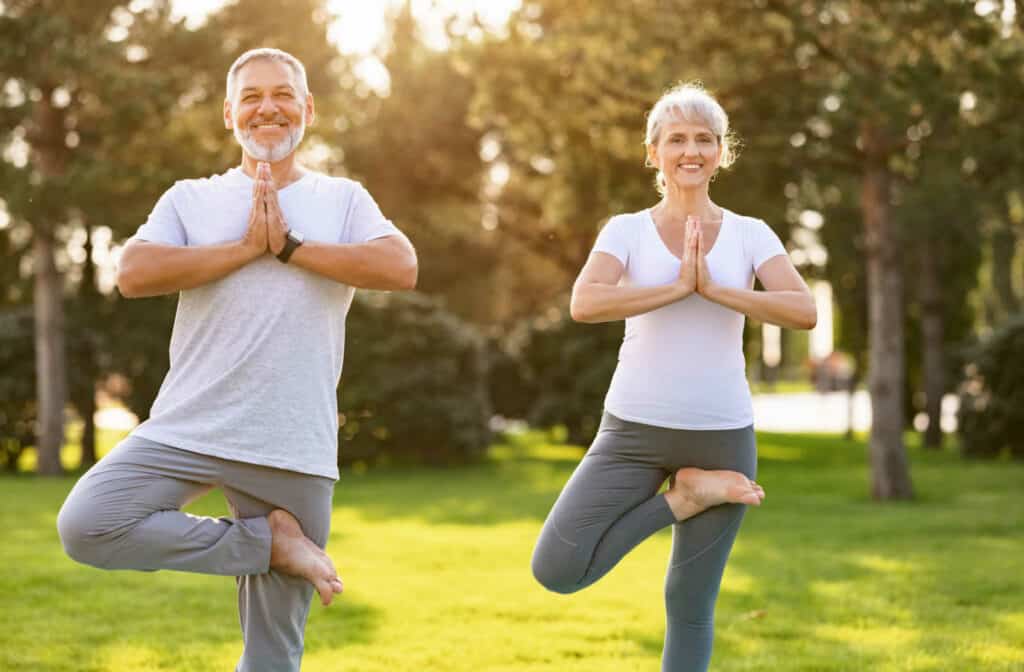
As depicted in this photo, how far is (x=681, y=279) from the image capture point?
14.0 feet

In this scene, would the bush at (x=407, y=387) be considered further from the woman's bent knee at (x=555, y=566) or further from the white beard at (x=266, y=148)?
the white beard at (x=266, y=148)

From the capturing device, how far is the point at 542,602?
26.7 feet

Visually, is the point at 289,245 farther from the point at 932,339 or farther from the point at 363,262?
the point at 932,339

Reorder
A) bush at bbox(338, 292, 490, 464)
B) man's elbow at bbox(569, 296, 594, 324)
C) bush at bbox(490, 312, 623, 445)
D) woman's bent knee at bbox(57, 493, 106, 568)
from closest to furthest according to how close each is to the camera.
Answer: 1. woman's bent knee at bbox(57, 493, 106, 568)
2. man's elbow at bbox(569, 296, 594, 324)
3. bush at bbox(338, 292, 490, 464)
4. bush at bbox(490, 312, 623, 445)

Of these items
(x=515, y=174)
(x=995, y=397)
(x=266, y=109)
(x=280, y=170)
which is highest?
(x=515, y=174)

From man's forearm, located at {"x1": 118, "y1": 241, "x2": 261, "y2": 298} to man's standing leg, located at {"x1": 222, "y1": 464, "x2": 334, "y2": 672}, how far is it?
664mm

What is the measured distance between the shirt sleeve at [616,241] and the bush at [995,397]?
1867cm

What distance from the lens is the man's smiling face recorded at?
414cm

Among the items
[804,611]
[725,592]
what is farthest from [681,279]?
[725,592]

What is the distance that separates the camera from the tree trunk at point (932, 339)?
23766 mm

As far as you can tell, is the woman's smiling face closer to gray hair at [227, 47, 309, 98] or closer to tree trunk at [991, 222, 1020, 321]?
gray hair at [227, 47, 309, 98]

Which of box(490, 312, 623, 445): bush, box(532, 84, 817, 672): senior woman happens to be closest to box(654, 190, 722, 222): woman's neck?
box(532, 84, 817, 672): senior woman

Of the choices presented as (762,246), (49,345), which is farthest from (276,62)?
(49,345)

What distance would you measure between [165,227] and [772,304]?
2.05 meters
